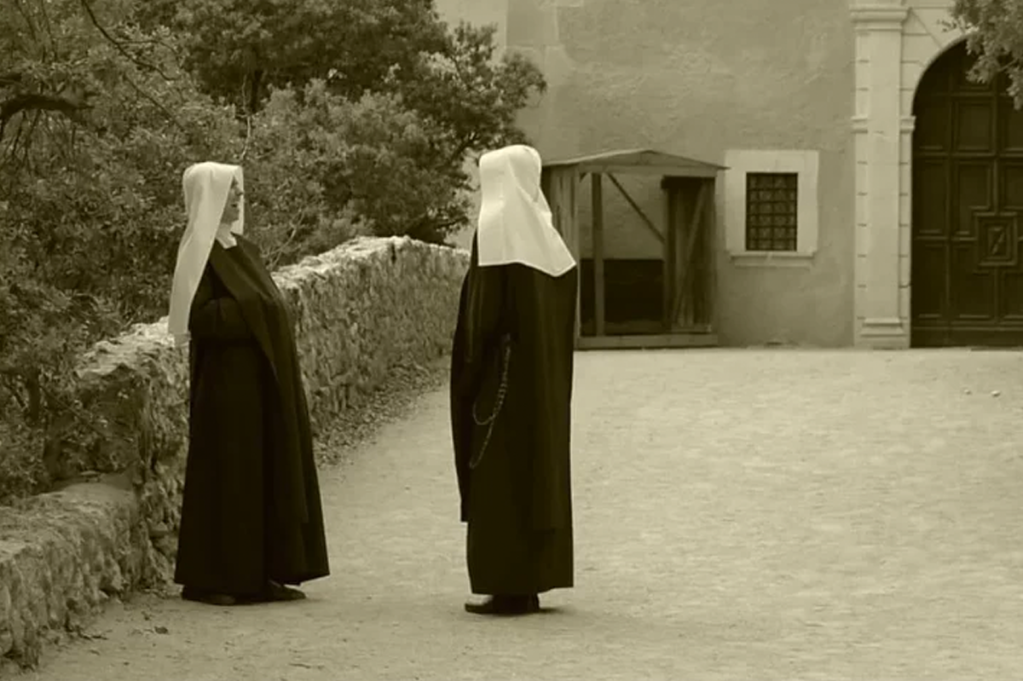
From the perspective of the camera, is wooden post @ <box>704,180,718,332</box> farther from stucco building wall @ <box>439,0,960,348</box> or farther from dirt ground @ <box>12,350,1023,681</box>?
dirt ground @ <box>12,350,1023,681</box>

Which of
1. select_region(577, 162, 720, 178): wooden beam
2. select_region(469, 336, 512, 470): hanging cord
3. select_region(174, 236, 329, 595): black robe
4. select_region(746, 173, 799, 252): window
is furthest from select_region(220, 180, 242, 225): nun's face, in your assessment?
select_region(746, 173, 799, 252): window

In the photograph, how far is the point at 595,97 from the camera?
102 feet

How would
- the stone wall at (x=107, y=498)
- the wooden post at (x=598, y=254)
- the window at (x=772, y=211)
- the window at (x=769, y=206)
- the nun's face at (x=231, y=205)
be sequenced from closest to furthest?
the stone wall at (x=107, y=498) → the nun's face at (x=231, y=205) → the wooden post at (x=598, y=254) → the window at (x=769, y=206) → the window at (x=772, y=211)

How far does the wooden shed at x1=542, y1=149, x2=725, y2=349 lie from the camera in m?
28.8

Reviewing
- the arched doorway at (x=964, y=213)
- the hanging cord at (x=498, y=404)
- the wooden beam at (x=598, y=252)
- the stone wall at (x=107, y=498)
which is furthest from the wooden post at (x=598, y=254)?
the hanging cord at (x=498, y=404)

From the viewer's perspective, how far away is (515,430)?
1012 cm

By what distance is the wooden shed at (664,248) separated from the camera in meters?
28.8

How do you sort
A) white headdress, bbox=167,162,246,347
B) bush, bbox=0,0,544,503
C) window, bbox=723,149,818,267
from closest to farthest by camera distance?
bush, bbox=0,0,544,503 < white headdress, bbox=167,162,246,347 < window, bbox=723,149,818,267

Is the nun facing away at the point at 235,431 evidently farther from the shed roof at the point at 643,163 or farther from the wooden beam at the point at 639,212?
Result: the wooden beam at the point at 639,212

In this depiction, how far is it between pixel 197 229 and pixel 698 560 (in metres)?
3.02

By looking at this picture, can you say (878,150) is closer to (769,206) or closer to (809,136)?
(809,136)

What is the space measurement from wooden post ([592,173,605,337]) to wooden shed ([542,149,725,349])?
0.01 m

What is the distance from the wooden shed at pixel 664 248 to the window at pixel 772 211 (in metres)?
0.98

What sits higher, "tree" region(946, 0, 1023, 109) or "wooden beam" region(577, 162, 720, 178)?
"tree" region(946, 0, 1023, 109)
